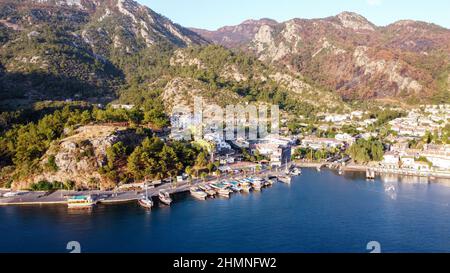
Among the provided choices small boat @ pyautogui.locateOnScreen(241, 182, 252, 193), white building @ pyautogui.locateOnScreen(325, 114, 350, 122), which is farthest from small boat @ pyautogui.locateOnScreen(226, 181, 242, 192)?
white building @ pyautogui.locateOnScreen(325, 114, 350, 122)

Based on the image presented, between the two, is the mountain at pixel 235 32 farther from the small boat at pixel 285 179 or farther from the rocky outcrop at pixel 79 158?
the rocky outcrop at pixel 79 158

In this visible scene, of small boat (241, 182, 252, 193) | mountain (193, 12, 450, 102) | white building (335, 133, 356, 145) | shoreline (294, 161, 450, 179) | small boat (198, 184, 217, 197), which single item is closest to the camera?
small boat (198, 184, 217, 197)

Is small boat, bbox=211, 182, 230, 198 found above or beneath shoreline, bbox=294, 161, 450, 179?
beneath

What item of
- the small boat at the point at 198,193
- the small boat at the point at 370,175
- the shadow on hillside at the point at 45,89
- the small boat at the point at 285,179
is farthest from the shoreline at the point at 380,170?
the shadow on hillside at the point at 45,89

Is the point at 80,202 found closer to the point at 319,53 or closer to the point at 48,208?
the point at 48,208

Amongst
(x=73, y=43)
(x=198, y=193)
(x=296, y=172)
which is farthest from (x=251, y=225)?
(x=73, y=43)

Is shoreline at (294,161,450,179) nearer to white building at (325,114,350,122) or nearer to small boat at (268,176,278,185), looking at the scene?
small boat at (268,176,278,185)

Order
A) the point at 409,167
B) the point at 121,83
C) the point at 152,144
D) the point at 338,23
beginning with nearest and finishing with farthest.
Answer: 1. the point at 152,144
2. the point at 409,167
3. the point at 121,83
4. the point at 338,23

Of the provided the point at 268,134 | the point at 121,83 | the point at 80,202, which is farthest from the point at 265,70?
the point at 80,202
